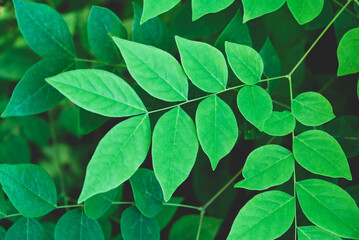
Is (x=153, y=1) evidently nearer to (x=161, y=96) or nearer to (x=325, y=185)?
(x=161, y=96)

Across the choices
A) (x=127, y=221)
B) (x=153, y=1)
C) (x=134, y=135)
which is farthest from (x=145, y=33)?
(x=127, y=221)

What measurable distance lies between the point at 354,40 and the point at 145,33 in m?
0.44

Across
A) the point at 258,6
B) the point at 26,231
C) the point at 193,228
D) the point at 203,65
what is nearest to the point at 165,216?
the point at 193,228

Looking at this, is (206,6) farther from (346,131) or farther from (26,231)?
(26,231)

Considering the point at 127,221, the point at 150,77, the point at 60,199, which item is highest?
the point at 150,77

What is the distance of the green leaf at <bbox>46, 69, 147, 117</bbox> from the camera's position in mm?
683

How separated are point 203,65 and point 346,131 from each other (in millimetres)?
386

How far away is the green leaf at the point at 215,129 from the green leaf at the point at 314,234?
0.69 ft

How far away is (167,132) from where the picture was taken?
2.38ft

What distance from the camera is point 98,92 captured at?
0.71m

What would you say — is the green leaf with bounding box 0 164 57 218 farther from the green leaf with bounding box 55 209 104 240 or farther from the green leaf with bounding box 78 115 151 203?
the green leaf with bounding box 78 115 151 203

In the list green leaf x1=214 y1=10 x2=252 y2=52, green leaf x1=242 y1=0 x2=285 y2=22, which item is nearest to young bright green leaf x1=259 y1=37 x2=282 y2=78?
green leaf x1=214 y1=10 x2=252 y2=52

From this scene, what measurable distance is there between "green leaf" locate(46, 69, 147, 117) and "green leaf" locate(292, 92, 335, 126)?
31cm

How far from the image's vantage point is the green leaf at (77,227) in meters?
0.82
